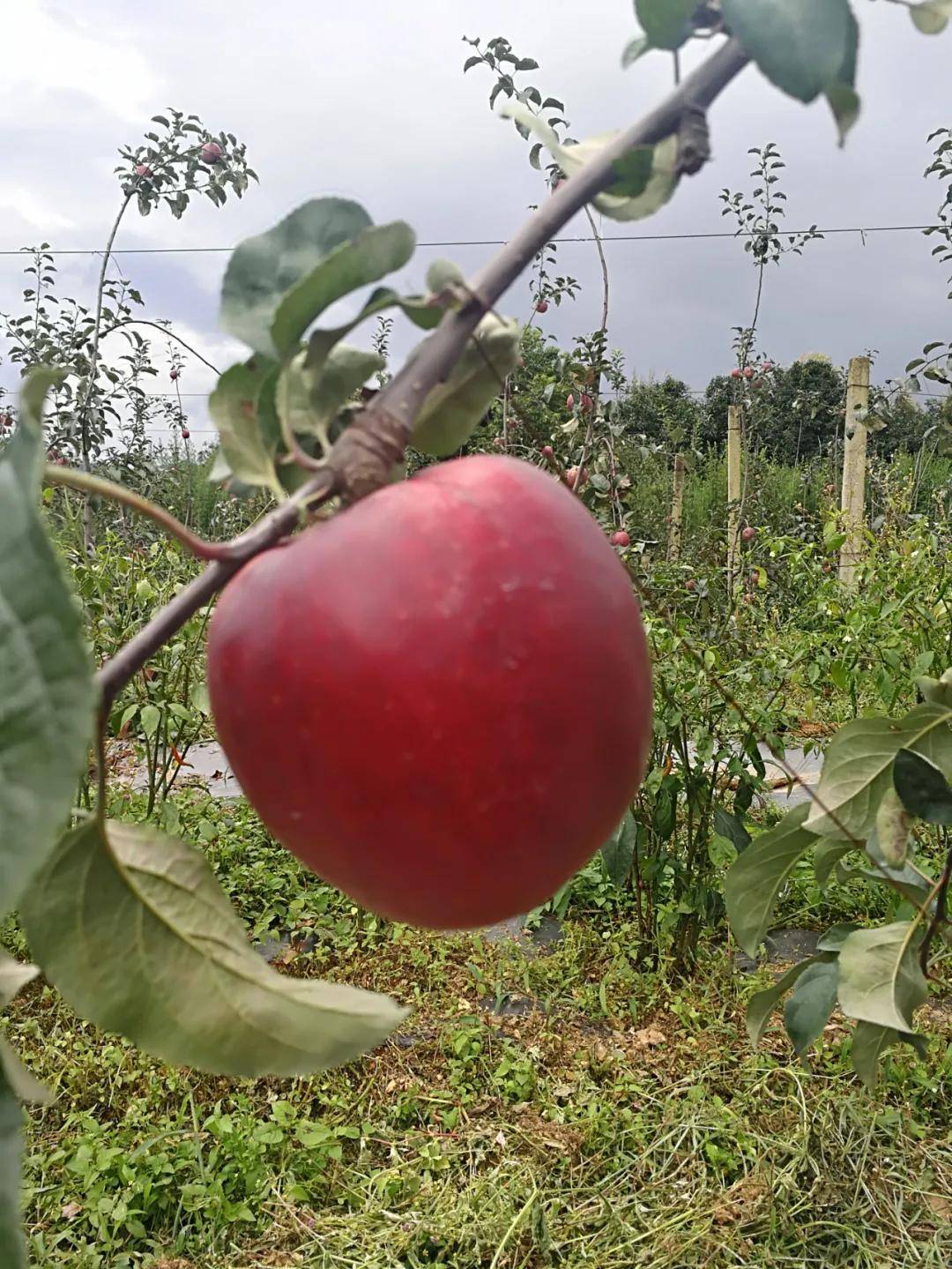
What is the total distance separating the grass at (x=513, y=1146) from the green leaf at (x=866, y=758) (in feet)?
2.72

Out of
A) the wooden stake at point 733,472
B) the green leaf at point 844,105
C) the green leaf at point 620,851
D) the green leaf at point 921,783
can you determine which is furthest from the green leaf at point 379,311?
the wooden stake at point 733,472

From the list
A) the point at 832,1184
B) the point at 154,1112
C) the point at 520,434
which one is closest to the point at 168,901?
the point at 832,1184

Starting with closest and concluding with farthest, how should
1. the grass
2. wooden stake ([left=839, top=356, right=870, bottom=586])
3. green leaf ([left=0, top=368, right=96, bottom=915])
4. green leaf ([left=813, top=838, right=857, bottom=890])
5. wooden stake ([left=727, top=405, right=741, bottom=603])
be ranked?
green leaf ([left=0, top=368, right=96, bottom=915]), green leaf ([left=813, top=838, right=857, bottom=890]), the grass, wooden stake ([left=727, top=405, right=741, bottom=603]), wooden stake ([left=839, top=356, right=870, bottom=586])

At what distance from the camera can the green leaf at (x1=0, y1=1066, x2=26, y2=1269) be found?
19 cm

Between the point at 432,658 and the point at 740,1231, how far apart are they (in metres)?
1.32

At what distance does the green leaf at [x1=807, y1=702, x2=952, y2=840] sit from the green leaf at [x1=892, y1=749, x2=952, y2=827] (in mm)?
29

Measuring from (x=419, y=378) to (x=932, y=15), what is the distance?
0.60 ft

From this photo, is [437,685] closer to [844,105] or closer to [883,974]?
[844,105]

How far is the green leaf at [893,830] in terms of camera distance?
0.62m

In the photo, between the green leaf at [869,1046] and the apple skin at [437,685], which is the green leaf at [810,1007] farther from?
the apple skin at [437,685]

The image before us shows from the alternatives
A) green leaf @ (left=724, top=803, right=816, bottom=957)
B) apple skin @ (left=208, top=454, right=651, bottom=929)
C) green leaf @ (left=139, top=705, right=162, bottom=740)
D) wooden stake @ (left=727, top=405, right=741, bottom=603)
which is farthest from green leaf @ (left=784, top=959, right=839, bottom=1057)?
wooden stake @ (left=727, top=405, right=741, bottom=603)

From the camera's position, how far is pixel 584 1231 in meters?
1.28

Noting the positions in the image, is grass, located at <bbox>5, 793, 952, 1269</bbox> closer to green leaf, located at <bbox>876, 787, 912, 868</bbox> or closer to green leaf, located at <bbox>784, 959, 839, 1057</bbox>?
green leaf, located at <bbox>784, 959, 839, 1057</bbox>

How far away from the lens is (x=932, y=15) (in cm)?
28
